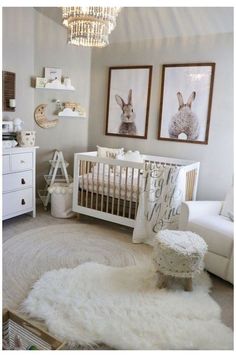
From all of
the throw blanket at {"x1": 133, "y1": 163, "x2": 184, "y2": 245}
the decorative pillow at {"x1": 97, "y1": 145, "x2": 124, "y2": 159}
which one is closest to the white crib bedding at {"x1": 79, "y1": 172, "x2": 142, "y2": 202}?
the throw blanket at {"x1": 133, "y1": 163, "x2": 184, "y2": 245}

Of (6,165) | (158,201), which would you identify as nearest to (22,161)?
(6,165)

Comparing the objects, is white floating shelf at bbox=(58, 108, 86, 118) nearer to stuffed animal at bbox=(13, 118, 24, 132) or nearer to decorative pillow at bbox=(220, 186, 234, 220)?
stuffed animal at bbox=(13, 118, 24, 132)

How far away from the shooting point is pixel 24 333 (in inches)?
59.1

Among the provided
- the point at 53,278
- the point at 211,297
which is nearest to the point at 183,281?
the point at 211,297

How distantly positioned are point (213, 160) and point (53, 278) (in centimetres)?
228

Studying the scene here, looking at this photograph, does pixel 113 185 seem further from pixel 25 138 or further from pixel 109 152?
pixel 25 138

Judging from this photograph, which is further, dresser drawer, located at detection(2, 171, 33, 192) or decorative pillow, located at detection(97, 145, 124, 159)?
decorative pillow, located at detection(97, 145, 124, 159)

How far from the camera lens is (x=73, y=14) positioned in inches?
86.5

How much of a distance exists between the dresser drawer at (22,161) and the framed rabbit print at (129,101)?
51.3 inches

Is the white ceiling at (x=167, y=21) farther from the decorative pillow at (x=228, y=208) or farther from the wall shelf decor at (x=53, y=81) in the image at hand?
the decorative pillow at (x=228, y=208)

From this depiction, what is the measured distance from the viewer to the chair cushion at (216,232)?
8.00 ft

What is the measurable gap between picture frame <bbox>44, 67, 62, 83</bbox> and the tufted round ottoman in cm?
268

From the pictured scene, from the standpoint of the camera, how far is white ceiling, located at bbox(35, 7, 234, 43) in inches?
126

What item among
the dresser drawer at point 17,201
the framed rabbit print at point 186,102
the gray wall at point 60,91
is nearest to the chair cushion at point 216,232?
the framed rabbit print at point 186,102
